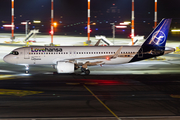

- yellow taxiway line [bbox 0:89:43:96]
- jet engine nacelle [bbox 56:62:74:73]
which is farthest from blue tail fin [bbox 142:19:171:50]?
yellow taxiway line [bbox 0:89:43:96]

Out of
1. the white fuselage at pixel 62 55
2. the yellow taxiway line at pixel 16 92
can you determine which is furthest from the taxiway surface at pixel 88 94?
the white fuselage at pixel 62 55

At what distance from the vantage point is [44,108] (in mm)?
19297

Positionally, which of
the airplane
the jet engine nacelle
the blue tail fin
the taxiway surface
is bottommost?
the taxiway surface

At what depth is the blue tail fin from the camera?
37.1m

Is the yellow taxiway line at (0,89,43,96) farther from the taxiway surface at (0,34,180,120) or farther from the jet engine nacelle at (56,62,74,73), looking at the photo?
the jet engine nacelle at (56,62,74,73)

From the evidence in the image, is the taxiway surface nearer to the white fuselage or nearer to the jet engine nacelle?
the jet engine nacelle

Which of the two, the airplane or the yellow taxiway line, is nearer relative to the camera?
the yellow taxiway line

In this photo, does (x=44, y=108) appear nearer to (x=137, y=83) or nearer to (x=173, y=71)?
(x=137, y=83)

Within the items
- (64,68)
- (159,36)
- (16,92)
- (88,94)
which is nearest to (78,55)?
(64,68)

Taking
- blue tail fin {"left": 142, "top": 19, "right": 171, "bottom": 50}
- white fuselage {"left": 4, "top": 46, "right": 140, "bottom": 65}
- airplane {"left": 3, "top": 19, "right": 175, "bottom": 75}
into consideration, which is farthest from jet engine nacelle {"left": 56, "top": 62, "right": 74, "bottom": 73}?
blue tail fin {"left": 142, "top": 19, "right": 171, "bottom": 50}

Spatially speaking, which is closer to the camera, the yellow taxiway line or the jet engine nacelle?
the yellow taxiway line

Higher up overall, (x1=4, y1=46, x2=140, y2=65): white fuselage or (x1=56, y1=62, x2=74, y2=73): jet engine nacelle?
(x1=4, y1=46, x2=140, y2=65): white fuselage

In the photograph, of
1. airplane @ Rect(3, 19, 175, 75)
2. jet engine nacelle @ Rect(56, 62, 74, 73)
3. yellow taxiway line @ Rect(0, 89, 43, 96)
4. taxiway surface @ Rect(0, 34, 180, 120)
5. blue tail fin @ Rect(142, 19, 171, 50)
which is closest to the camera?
taxiway surface @ Rect(0, 34, 180, 120)

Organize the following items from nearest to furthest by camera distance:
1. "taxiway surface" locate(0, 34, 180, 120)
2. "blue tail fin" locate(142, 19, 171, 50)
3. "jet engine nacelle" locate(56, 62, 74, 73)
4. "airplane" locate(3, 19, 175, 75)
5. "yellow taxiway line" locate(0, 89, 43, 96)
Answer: "taxiway surface" locate(0, 34, 180, 120)
"yellow taxiway line" locate(0, 89, 43, 96)
"jet engine nacelle" locate(56, 62, 74, 73)
"airplane" locate(3, 19, 175, 75)
"blue tail fin" locate(142, 19, 171, 50)
